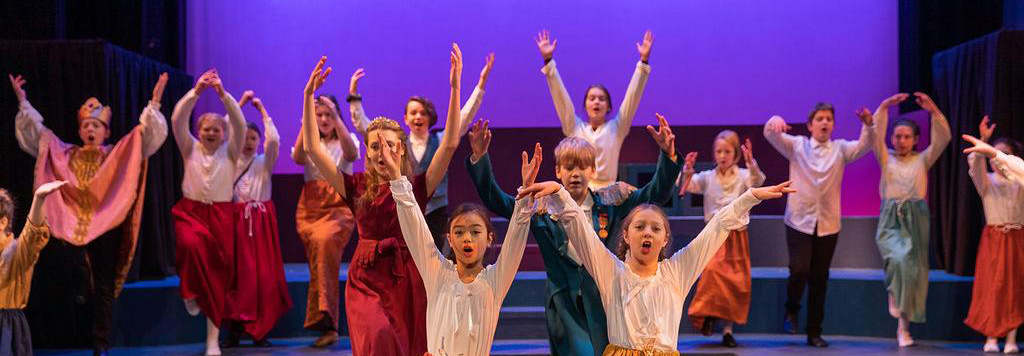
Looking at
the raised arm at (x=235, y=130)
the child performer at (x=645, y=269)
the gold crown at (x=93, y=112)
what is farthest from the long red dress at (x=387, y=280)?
the gold crown at (x=93, y=112)

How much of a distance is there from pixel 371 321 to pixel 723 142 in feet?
10.2

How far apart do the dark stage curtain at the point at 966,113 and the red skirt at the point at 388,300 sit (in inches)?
161

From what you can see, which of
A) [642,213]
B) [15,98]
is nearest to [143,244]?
[15,98]

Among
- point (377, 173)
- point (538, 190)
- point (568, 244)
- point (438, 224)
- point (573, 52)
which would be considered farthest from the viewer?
point (573, 52)

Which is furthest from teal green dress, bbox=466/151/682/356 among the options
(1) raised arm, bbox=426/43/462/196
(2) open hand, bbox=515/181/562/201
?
(2) open hand, bbox=515/181/562/201

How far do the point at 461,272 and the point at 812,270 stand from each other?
319cm

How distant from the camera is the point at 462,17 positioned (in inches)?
325

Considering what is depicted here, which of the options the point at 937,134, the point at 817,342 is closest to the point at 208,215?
the point at 817,342

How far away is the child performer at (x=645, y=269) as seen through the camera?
11.6 feet

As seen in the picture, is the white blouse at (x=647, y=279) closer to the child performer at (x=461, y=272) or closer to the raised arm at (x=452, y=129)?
the child performer at (x=461, y=272)

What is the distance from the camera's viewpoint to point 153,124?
5.73 meters

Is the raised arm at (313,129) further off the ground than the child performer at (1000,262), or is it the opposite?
the raised arm at (313,129)

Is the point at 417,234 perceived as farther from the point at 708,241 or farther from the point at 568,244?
the point at 708,241

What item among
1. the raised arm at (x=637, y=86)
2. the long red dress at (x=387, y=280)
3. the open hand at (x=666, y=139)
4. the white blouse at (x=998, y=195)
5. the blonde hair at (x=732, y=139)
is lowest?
the long red dress at (x=387, y=280)
